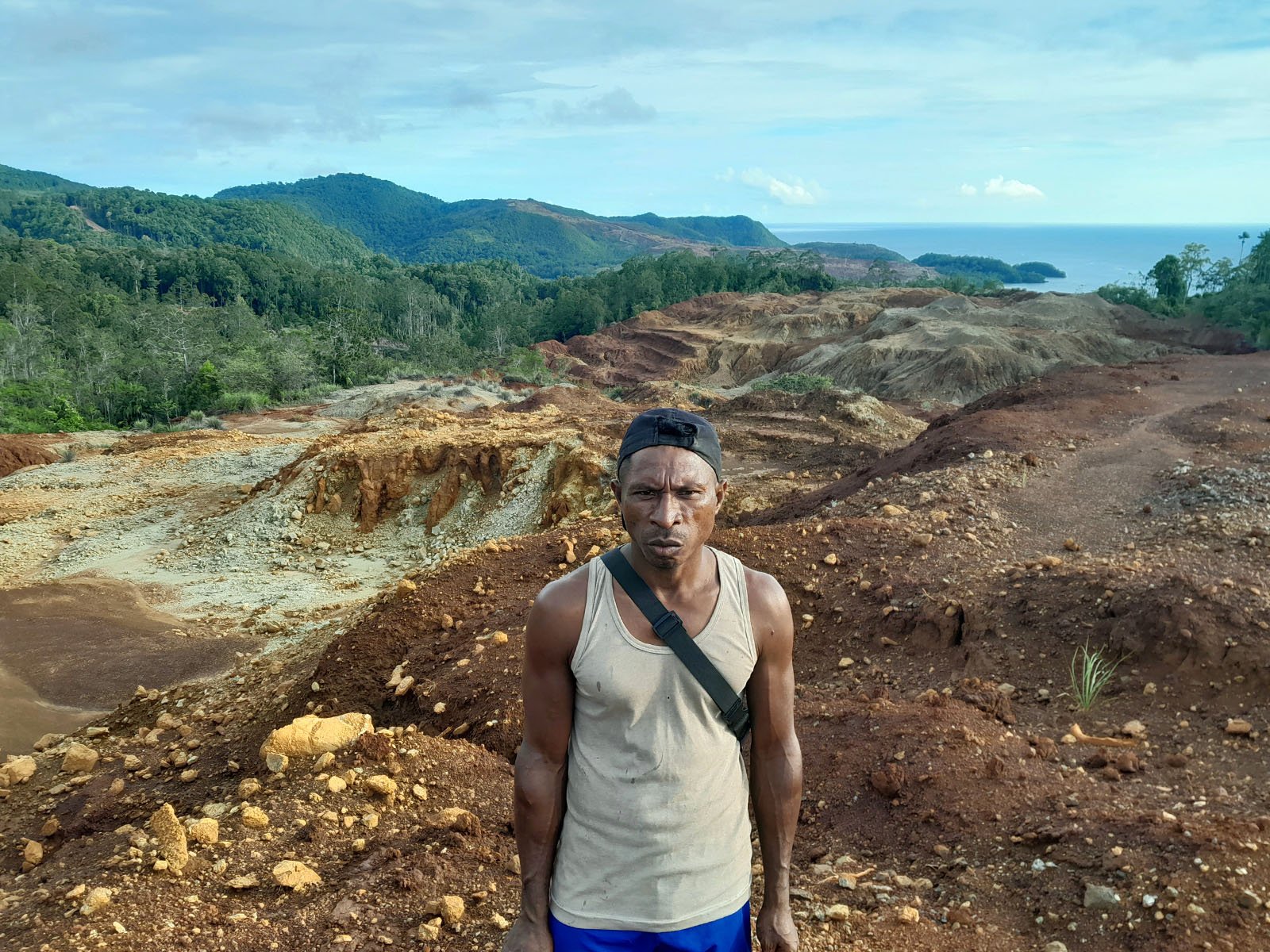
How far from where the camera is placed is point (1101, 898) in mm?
2738

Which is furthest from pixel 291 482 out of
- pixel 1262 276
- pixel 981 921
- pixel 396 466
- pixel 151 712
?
pixel 1262 276

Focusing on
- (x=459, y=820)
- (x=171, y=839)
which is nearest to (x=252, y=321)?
(x=171, y=839)

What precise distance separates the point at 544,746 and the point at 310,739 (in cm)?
275

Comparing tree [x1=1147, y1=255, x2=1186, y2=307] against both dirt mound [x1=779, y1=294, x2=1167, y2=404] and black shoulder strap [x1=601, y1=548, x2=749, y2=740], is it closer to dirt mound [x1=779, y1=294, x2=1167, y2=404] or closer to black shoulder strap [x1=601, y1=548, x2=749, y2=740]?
dirt mound [x1=779, y1=294, x2=1167, y2=404]

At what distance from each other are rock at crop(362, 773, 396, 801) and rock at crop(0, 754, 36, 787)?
11.2 ft

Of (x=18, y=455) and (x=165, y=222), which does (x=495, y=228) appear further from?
(x=18, y=455)

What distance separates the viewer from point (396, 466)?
40.4ft

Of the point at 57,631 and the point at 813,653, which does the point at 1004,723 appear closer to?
the point at 813,653

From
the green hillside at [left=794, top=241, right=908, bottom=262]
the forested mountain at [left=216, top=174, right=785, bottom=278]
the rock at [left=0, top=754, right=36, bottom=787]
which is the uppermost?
the forested mountain at [left=216, top=174, right=785, bottom=278]

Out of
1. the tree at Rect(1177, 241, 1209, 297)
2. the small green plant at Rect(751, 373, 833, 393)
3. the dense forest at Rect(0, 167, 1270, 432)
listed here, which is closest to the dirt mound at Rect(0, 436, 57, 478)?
the dense forest at Rect(0, 167, 1270, 432)

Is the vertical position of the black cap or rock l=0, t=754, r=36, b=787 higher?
the black cap

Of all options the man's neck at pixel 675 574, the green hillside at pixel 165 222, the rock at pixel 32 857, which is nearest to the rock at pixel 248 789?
the rock at pixel 32 857

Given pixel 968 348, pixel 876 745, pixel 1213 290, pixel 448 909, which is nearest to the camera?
pixel 448 909

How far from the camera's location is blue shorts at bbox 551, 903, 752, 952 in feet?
5.60
